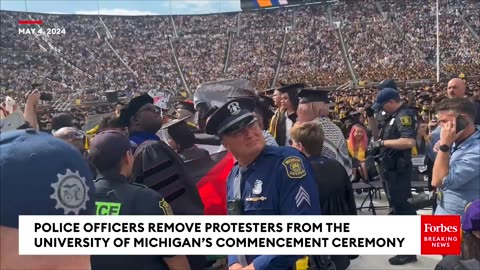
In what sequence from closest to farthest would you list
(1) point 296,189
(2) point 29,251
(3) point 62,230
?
(2) point 29,251 < (3) point 62,230 < (1) point 296,189

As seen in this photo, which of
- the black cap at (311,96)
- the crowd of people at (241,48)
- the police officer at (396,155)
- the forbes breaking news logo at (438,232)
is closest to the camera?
the forbes breaking news logo at (438,232)

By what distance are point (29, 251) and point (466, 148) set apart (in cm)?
285

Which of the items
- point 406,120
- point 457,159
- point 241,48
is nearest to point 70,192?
point 457,159

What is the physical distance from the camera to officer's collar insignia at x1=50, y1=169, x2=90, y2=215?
1.01m

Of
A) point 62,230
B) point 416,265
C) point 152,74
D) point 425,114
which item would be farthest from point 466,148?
point 152,74

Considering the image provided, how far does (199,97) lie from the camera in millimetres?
5695

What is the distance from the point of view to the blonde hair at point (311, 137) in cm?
332

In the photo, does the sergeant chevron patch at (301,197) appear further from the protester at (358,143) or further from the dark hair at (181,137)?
the protester at (358,143)

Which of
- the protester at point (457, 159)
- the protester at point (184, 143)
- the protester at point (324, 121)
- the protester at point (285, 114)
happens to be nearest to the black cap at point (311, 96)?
the protester at point (324, 121)

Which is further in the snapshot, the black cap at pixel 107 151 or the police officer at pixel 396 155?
the police officer at pixel 396 155

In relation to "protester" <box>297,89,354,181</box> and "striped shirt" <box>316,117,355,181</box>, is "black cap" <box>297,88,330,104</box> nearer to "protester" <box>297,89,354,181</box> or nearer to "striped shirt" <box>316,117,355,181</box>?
"protester" <box>297,89,354,181</box>

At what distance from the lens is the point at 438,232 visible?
3.14m

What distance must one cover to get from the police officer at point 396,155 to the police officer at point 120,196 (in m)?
3.03

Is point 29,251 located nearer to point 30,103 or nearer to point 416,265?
point 30,103
